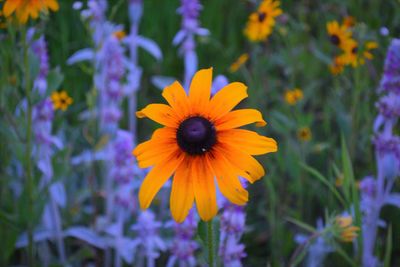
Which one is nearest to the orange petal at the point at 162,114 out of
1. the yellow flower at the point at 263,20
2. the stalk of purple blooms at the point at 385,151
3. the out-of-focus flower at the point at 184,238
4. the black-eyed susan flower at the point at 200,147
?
the black-eyed susan flower at the point at 200,147

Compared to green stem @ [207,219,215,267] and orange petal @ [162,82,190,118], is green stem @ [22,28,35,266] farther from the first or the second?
green stem @ [207,219,215,267]

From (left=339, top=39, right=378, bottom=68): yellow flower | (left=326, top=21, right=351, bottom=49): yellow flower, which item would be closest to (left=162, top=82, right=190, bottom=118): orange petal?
(left=339, top=39, right=378, bottom=68): yellow flower

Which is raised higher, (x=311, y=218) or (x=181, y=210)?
(x=181, y=210)

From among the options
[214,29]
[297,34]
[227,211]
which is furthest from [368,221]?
[214,29]

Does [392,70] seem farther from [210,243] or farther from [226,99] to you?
[210,243]

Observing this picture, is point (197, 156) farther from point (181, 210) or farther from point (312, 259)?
point (312, 259)

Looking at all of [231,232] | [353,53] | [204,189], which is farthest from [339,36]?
[204,189]
